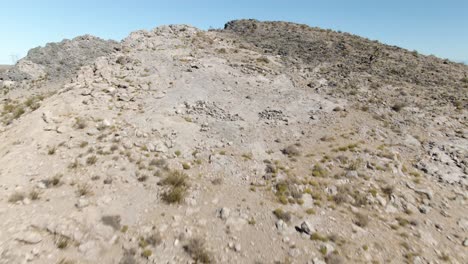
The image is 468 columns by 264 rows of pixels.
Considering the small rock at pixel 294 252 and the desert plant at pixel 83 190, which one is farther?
the desert plant at pixel 83 190

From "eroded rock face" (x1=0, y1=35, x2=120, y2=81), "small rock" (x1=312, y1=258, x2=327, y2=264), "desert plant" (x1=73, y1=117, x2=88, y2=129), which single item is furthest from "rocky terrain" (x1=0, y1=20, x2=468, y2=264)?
"eroded rock face" (x1=0, y1=35, x2=120, y2=81)

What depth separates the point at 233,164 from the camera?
17.5m

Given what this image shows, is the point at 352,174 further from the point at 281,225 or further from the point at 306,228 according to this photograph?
the point at 281,225

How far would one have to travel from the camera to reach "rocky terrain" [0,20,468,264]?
1173 centimetres

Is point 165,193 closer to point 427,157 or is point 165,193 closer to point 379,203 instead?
point 379,203

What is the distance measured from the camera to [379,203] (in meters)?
15.2

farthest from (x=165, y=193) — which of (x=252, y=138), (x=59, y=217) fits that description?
(x=252, y=138)

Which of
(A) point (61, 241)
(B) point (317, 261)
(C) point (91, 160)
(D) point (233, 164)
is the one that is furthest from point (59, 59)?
(B) point (317, 261)

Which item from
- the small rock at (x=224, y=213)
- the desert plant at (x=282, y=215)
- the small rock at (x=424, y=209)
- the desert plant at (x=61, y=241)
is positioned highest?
the small rock at (x=424, y=209)

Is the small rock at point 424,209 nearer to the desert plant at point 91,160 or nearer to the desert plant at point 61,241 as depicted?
the desert plant at point 61,241

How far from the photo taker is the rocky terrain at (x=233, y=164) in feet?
38.5

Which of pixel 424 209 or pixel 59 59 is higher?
pixel 59 59

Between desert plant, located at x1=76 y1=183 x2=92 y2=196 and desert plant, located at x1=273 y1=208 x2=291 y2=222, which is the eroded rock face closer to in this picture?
desert plant, located at x1=76 y1=183 x2=92 y2=196

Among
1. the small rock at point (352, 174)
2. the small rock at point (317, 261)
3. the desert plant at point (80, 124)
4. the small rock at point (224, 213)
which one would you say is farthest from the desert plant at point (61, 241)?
the small rock at point (352, 174)
